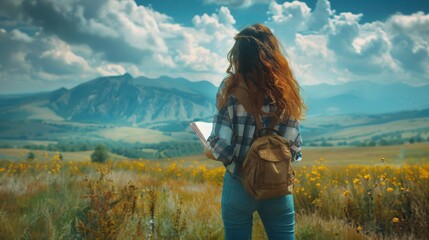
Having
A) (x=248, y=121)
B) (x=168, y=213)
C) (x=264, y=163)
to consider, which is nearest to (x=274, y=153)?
(x=264, y=163)

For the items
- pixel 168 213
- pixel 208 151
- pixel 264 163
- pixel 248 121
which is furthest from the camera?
pixel 168 213

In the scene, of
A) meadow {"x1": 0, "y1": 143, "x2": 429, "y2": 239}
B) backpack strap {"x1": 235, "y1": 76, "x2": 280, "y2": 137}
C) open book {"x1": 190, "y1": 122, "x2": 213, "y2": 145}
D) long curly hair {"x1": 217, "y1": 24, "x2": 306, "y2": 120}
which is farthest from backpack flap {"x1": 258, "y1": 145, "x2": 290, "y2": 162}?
meadow {"x1": 0, "y1": 143, "x2": 429, "y2": 239}

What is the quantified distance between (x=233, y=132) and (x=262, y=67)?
1.58ft

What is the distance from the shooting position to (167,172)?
35.7 feet

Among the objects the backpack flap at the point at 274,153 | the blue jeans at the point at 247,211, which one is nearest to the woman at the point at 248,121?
the blue jeans at the point at 247,211

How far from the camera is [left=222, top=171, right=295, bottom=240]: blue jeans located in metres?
2.43

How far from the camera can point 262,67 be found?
7.95ft

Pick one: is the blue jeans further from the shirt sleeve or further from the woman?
the shirt sleeve

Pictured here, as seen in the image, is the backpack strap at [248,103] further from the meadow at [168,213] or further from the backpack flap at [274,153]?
the meadow at [168,213]

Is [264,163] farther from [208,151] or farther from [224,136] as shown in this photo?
[208,151]

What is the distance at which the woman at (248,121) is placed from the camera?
2.42 meters

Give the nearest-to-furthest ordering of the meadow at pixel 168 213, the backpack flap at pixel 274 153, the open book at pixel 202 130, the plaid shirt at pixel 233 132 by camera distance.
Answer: the backpack flap at pixel 274 153
the plaid shirt at pixel 233 132
the open book at pixel 202 130
the meadow at pixel 168 213

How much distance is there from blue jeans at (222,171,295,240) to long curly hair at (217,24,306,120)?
0.58 m

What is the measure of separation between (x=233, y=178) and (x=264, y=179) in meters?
0.28
